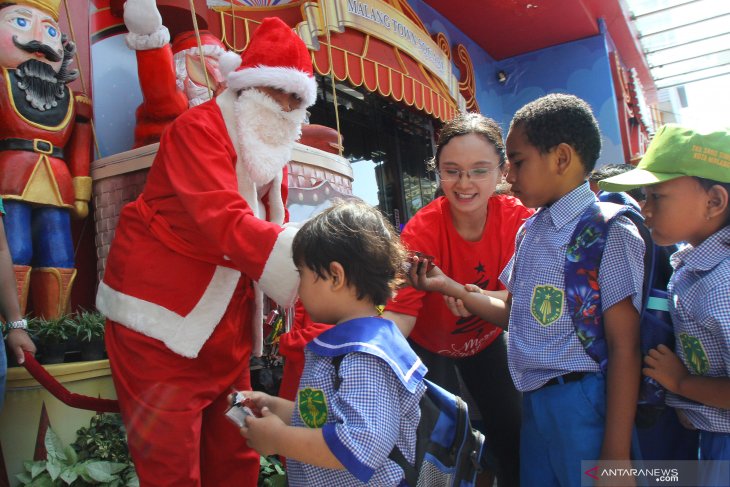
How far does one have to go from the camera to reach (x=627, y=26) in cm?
797

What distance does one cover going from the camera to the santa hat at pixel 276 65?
1.70m

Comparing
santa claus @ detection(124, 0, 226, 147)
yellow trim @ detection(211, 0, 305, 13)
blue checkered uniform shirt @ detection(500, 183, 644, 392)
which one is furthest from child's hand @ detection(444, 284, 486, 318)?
yellow trim @ detection(211, 0, 305, 13)

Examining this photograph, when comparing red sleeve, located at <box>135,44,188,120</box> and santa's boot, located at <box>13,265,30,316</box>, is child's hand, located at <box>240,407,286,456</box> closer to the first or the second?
santa's boot, located at <box>13,265,30,316</box>

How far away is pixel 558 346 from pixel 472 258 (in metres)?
0.58

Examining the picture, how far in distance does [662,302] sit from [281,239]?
0.87 m

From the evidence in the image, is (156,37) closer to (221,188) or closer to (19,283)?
(19,283)

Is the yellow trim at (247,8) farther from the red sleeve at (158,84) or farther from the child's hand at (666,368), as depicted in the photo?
the child's hand at (666,368)

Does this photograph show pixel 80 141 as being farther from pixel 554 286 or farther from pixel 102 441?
pixel 554 286

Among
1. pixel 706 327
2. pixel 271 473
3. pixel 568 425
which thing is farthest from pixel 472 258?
pixel 271 473

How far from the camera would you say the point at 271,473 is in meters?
2.14

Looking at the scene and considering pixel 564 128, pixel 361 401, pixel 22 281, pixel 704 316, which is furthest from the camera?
pixel 22 281

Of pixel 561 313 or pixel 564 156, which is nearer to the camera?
pixel 561 313

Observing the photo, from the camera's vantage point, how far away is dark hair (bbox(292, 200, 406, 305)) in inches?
44.5

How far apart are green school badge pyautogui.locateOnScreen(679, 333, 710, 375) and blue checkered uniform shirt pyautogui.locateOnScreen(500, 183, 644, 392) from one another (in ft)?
0.38
